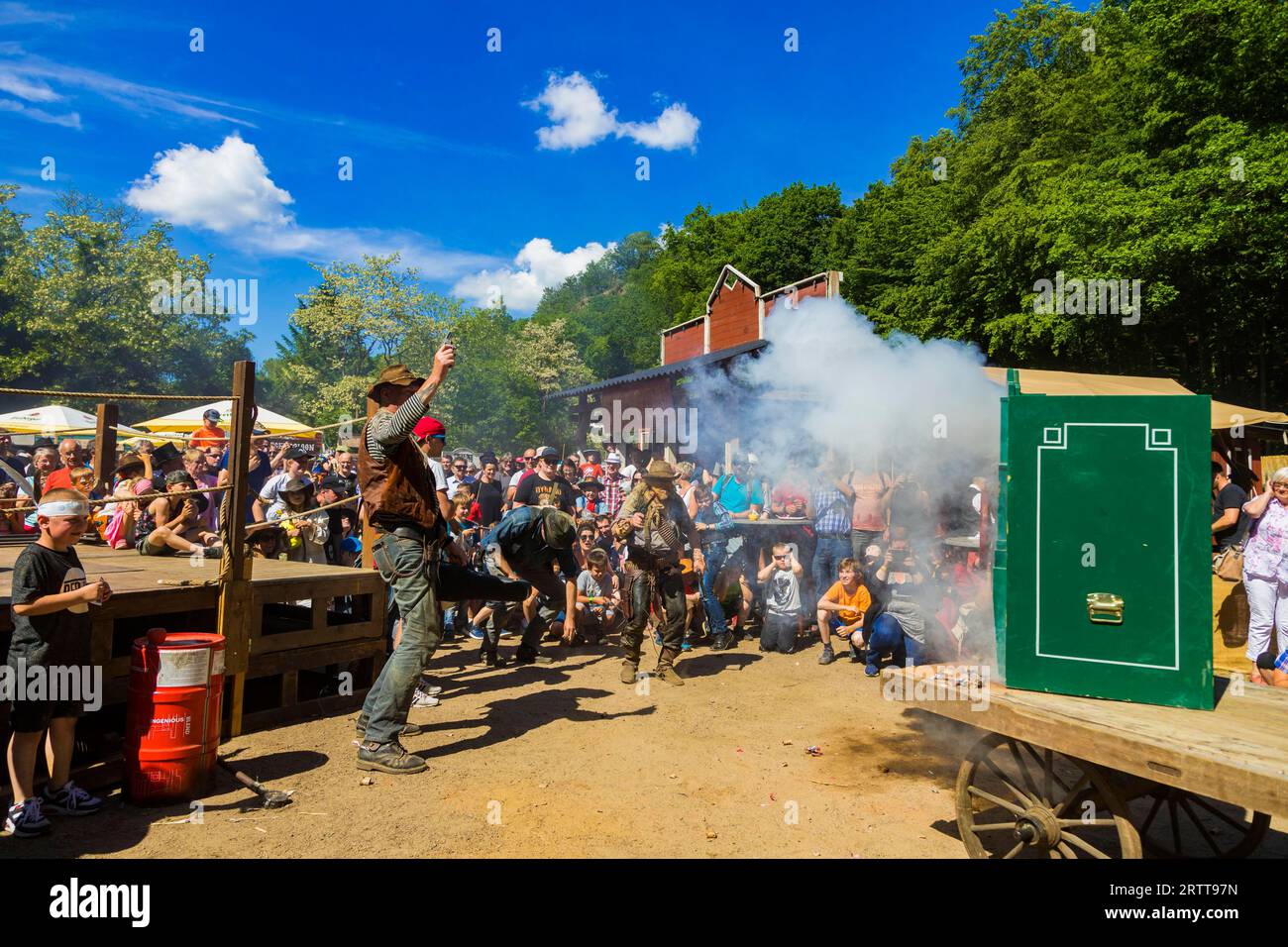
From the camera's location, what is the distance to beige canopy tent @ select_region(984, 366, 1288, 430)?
7.98 meters

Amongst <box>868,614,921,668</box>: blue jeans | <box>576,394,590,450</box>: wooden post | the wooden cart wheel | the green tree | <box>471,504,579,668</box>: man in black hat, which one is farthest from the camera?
the green tree

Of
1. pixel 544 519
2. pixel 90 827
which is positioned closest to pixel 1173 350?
pixel 544 519

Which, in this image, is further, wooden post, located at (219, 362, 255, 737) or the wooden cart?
wooden post, located at (219, 362, 255, 737)

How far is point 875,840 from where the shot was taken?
157 inches

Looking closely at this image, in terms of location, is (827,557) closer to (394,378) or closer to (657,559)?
(657,559)

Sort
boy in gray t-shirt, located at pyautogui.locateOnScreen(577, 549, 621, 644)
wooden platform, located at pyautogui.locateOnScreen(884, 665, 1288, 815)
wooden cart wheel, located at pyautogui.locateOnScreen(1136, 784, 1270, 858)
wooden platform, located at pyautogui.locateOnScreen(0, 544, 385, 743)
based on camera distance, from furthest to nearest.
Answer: boy in gray t-shirt, located at pyautogui.locateOnScreen(577, 549, 621, 644), wooden platform, located at pyautogui.locateOnScreen(0, 544, 385, 743), wooden cart wheel, located at pyautogui.locateOnScreen(1136, 784, 1270, 858), wooden platform, located at pyautogui.locateOnScreen(884, 665, 1288, 815)

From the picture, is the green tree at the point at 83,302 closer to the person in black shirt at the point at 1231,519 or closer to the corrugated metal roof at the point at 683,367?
the corrugated metal roof at the point at 683,367

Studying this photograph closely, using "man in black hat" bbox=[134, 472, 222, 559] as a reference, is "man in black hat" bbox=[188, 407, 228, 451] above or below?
above

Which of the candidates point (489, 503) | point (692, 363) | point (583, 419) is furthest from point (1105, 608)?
point (583, 419)

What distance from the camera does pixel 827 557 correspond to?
951 centimetres

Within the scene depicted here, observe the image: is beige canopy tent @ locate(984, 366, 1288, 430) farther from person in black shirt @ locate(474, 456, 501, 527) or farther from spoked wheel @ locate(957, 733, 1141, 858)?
person in black shirt @ locate(474, 456, 501, 527)

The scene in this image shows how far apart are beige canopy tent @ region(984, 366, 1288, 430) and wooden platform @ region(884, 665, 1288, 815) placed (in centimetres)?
399

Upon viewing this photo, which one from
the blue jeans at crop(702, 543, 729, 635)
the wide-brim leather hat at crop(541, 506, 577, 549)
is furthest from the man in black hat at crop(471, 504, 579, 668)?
the blue jeans at crop(702, 543, 729, 635)

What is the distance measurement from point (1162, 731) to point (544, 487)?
687cm
